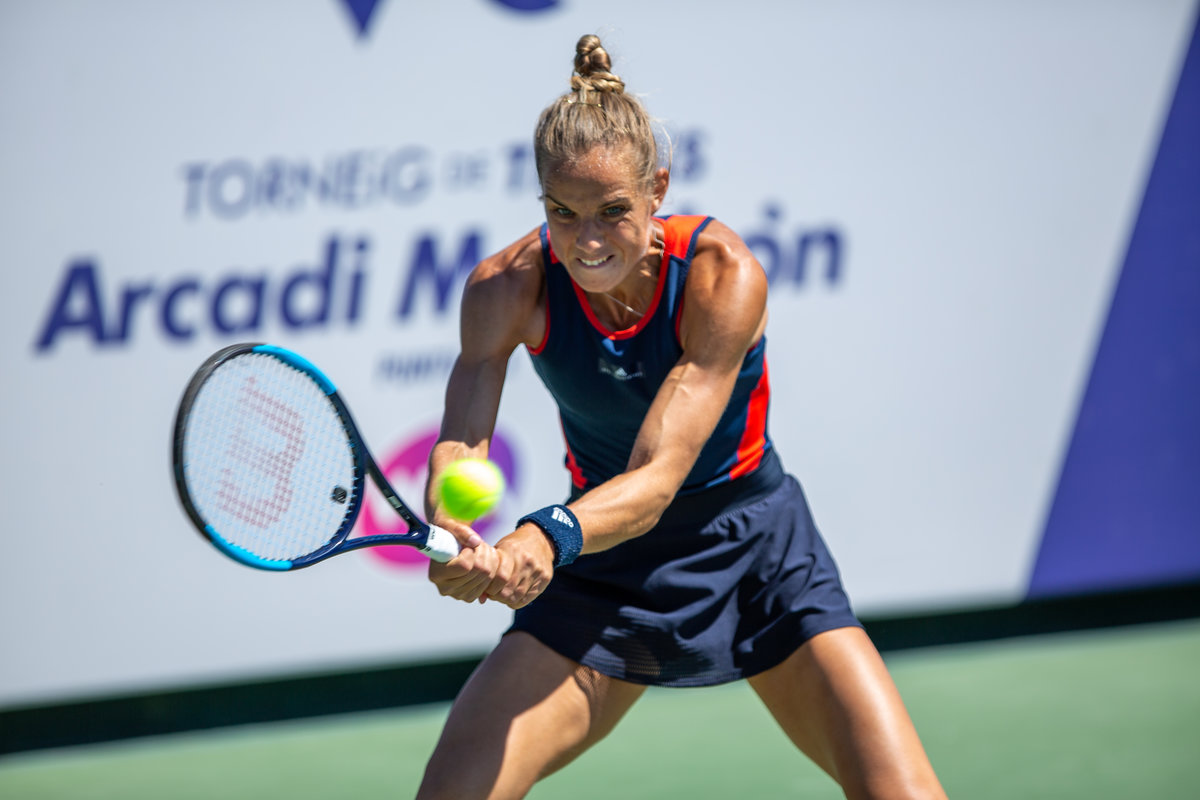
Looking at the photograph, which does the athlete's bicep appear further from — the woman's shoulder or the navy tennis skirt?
the navy tennis skirt

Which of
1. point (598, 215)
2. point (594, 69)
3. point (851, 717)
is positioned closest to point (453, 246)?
point (594, 69)

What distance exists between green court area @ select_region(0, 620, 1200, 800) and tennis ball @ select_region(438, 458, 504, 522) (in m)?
1.77

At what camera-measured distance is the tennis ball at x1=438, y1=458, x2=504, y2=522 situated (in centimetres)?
220

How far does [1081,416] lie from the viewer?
491 cm

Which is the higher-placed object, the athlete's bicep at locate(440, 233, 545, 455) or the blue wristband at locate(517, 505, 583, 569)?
the athlete's bicep at locate(440, 233, 545, 455)

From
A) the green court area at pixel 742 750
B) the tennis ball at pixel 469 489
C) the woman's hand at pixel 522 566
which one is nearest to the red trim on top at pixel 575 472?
the tennis ball at pixel 469 489

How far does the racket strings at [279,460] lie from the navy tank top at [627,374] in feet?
1.51

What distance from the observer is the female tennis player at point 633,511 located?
2.23m

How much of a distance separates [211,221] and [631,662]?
7.55ft

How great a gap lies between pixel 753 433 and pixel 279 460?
933mm

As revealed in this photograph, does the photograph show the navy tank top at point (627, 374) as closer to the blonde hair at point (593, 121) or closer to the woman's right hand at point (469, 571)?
the blonde hair at point (593, 121)

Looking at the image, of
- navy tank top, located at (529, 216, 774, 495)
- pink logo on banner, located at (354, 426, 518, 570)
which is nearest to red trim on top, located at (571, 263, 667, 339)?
navy tank top, located at (529, 216, 774, 495)

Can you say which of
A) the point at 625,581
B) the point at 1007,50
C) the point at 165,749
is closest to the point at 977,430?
the point at 1007,50

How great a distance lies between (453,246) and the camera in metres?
4.30
